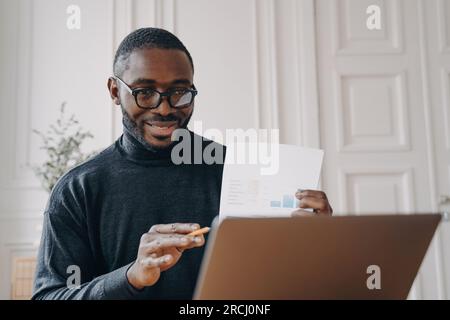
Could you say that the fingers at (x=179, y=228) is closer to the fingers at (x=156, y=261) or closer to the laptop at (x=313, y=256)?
the fingers at (x=156, y=261)

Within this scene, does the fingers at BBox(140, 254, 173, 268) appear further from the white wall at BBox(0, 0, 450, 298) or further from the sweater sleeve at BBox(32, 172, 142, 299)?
the white wall at BBox(0, 0, 450, 298)

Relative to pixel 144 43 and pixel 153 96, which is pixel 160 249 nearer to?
pixel 153 96

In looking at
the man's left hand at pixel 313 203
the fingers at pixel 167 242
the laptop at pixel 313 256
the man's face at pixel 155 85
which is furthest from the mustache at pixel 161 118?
the laptop at pixel 313 256

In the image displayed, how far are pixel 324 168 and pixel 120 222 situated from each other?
5.10ft

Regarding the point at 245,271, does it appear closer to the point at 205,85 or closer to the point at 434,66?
the point at 205,85

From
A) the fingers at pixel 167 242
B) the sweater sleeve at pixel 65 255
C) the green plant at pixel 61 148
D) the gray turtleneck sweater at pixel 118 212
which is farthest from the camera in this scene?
the green plant at pixel 61 148

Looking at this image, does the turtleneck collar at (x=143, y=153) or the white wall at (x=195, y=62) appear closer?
the turtleneck collar at (x=143, y=153)

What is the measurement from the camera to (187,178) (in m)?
1.39

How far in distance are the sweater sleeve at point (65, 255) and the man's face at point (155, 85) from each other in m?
0.27

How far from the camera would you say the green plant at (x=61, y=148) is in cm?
238

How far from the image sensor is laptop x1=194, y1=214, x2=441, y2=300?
517 millimetres

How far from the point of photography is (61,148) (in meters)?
2.46
